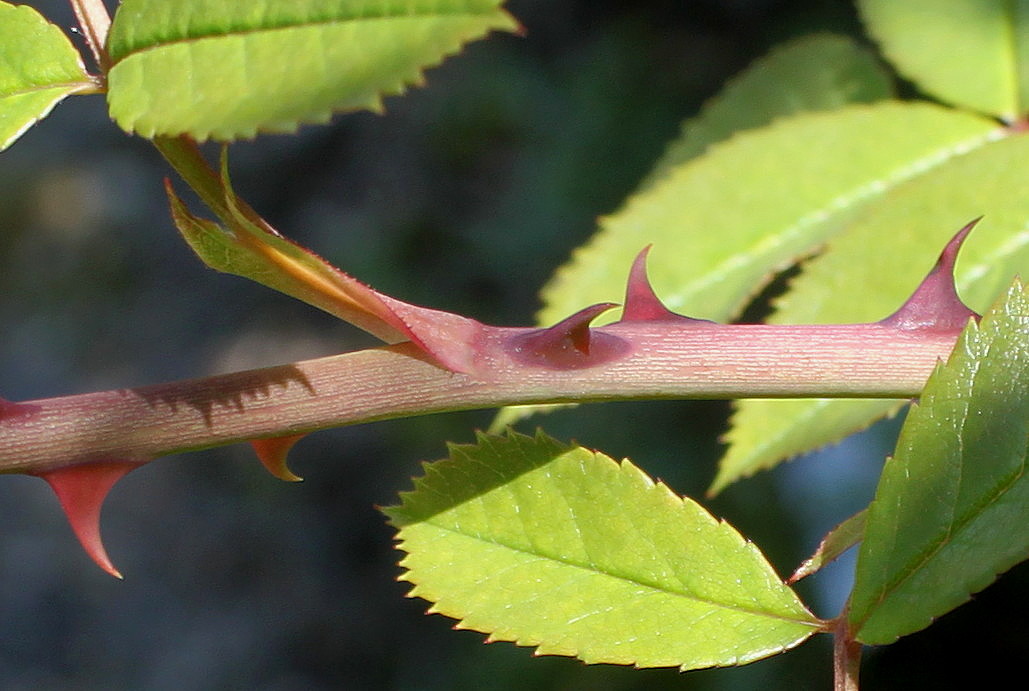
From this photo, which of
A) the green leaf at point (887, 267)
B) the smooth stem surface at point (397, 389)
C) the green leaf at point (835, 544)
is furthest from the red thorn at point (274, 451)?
the green leaf at point (887, 267)

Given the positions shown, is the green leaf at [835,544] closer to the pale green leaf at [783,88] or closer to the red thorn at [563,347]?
the red thorn at [563,347]

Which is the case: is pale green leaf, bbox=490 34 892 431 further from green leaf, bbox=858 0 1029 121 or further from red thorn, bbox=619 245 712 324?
red thorn, bbox=619 245 712 324

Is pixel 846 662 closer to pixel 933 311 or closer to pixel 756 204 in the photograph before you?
pixel 933 311

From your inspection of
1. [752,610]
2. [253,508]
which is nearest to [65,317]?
[253,508]

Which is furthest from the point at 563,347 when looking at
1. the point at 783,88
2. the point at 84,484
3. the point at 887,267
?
the point at 783,88

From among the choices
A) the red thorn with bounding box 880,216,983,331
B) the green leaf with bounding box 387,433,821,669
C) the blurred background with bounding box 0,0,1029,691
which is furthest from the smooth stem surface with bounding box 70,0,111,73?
the blurred background with bounding box 0,0,1029,691

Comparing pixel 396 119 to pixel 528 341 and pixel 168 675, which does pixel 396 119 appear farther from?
pixel 528 341
